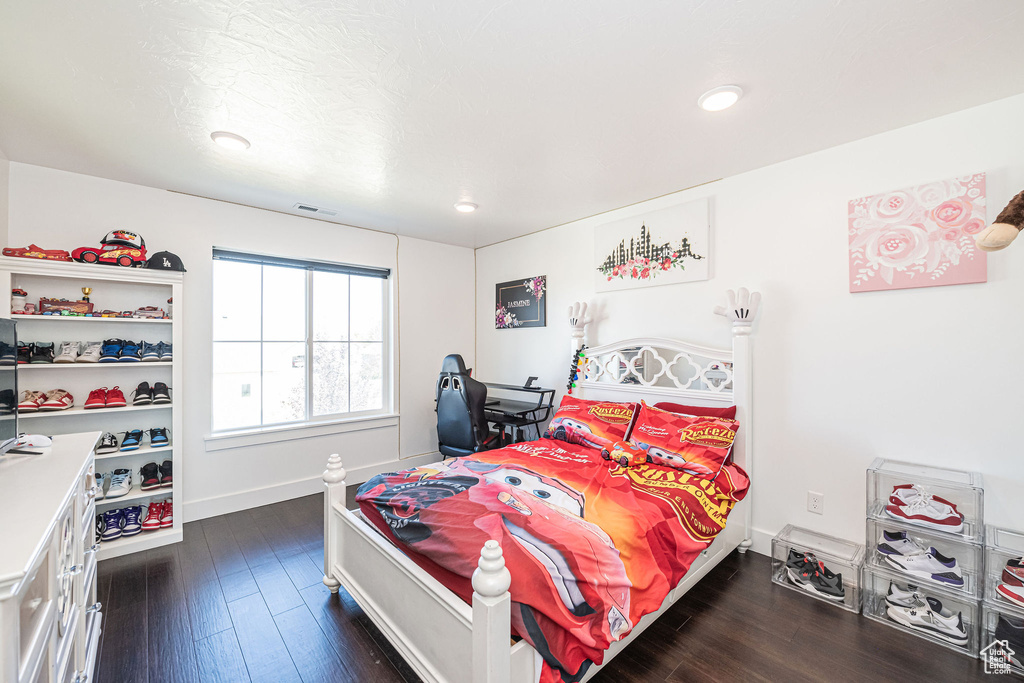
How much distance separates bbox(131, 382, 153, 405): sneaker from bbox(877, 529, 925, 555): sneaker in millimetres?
4292

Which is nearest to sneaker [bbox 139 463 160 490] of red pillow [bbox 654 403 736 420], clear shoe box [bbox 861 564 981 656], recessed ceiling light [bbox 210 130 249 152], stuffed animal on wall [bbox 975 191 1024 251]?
recessed ceiling light [bbox 210 130 249 152]

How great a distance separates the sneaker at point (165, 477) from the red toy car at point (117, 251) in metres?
1.35

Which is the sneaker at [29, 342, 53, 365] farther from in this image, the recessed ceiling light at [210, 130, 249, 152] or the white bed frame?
the white bed frame

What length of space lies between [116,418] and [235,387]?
2.41ft

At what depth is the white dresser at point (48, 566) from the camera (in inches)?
31.2

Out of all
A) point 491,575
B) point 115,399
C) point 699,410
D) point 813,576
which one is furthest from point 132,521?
point 813,576

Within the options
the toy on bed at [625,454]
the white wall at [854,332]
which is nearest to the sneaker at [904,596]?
the white wall at [854,332]

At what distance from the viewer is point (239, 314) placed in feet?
11.2

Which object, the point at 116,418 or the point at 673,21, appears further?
the point at 116,418

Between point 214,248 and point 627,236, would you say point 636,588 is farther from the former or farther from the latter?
point 214,248

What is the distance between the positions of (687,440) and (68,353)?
3.81m

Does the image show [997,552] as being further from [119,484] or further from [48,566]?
[119,484]

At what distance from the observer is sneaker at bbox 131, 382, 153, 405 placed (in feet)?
8.91

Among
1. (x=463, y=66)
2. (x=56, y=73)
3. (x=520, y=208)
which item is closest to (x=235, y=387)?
(x=56, y=73)
